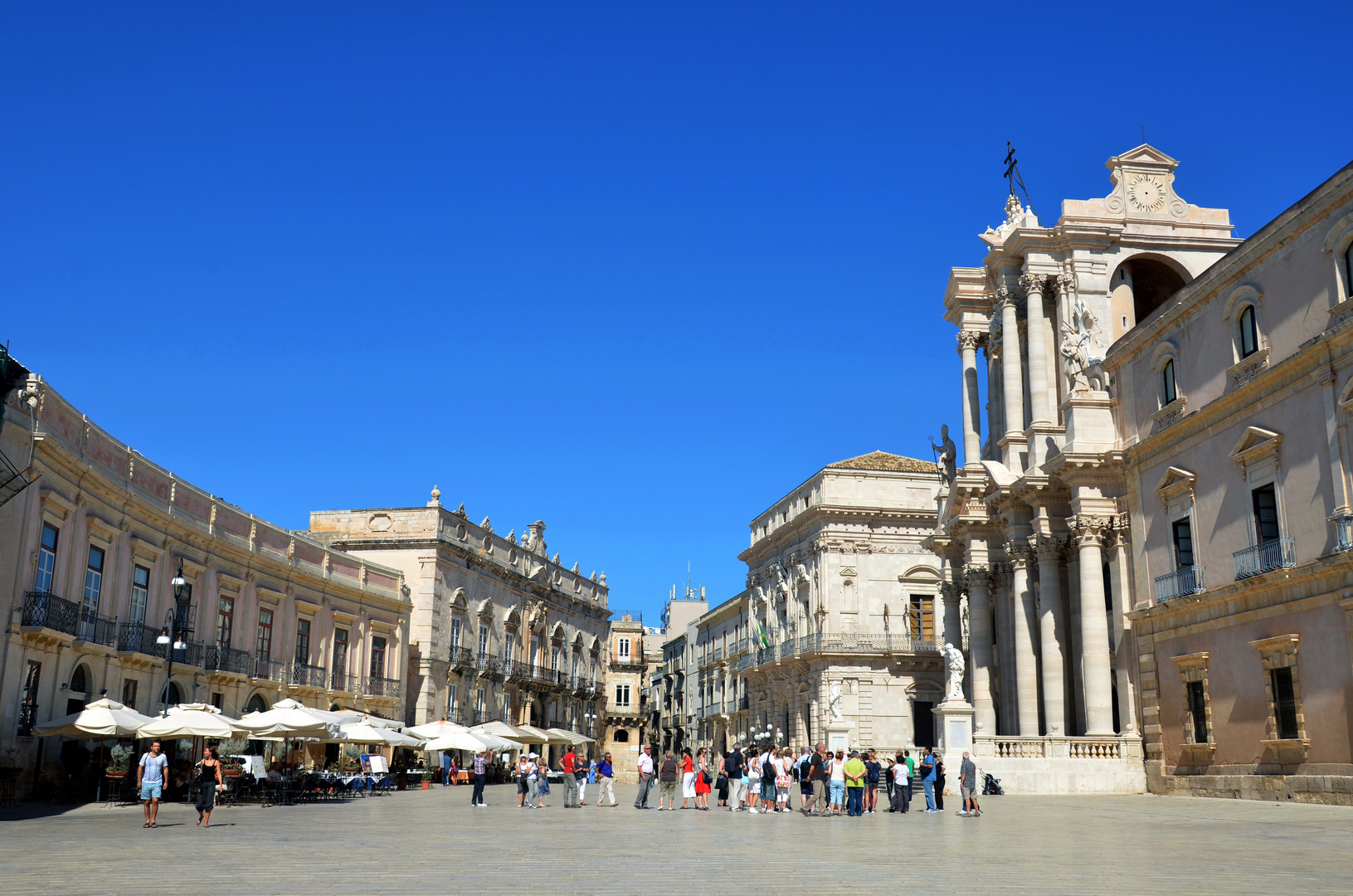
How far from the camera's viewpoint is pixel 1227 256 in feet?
79.5

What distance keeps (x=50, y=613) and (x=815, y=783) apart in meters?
15.4

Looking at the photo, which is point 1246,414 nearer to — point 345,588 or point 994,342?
point 994,342

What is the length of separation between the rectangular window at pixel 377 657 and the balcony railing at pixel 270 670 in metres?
6.44

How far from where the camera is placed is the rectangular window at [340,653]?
4188 centimetres

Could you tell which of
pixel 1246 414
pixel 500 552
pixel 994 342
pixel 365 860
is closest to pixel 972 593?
pixel 994 342

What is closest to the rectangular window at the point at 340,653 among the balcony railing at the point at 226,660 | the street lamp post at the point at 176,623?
the balcony railing at the point at 226,660

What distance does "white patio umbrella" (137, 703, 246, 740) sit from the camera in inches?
875

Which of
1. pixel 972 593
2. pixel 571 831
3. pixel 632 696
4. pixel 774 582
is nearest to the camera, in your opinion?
pixel 571 831

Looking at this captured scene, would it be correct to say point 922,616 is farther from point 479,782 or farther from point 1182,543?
point 479,782

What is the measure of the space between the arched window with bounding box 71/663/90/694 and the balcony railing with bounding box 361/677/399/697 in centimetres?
1609

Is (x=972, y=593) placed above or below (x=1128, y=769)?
above

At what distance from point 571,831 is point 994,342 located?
884 inches

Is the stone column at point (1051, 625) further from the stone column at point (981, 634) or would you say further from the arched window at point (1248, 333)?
the arched window at point (1248, 333)

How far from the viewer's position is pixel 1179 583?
25312mm
